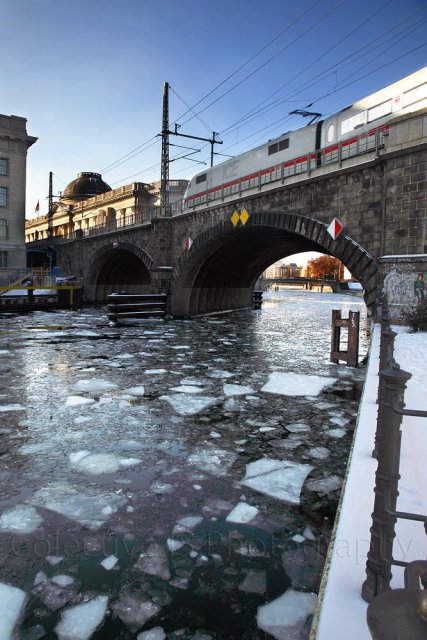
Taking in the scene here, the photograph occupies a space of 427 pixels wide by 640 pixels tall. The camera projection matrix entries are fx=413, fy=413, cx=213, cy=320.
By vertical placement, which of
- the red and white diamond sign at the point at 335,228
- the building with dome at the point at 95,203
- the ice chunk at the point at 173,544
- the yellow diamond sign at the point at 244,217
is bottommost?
the ice chunk at the point at 173,544

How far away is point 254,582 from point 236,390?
16.1ft

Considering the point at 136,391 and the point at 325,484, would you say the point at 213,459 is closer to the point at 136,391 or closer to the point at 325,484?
the point at 325,484

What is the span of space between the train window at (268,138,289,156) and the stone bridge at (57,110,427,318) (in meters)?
2.93

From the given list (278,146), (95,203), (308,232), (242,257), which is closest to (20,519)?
(308,232)

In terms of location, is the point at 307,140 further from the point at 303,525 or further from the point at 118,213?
the point at 118,213

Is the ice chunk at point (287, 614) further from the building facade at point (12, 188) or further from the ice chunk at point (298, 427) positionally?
the building facade at point (12, 188)

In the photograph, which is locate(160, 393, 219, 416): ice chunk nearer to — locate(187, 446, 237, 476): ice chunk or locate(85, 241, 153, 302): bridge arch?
locate(187, 446, 237, 476): ice chunk

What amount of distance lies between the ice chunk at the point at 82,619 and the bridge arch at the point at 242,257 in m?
12.1

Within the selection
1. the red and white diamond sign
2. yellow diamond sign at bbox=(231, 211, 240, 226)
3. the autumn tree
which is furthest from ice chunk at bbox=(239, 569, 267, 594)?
the autumn tree

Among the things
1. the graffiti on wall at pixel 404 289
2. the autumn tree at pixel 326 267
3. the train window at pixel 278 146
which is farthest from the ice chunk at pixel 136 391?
the autumn tree at pixel 326 267

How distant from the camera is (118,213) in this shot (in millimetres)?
59781

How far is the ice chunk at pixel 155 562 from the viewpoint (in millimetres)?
2771

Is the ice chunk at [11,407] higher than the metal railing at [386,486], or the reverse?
the metal railing at [386,486]

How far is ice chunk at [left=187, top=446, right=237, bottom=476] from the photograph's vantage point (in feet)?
14.3
